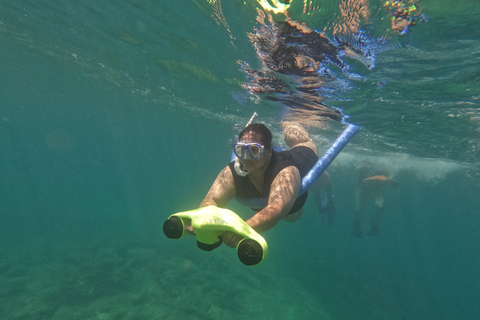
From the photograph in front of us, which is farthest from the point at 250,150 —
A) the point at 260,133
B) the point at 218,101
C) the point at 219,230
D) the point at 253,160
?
the point at 218,101

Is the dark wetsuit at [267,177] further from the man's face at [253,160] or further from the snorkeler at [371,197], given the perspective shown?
the snorkeler at [371,197]

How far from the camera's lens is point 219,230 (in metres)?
2.16

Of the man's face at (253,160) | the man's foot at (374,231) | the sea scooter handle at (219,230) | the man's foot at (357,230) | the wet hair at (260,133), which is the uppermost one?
the wet hair at (260,133)

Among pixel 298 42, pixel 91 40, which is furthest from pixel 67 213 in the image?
pixel 298 42

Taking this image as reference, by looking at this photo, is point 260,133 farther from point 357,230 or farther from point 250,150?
point 357,230

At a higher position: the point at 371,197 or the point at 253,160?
the point at 371,197

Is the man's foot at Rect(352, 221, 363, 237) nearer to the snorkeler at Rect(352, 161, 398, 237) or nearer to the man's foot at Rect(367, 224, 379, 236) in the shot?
the snorkeler at Rect(352, 161, 398, 237)

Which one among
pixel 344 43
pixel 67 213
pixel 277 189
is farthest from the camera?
pixel 67 213

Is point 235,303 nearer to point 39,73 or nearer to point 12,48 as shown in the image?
point 12,48

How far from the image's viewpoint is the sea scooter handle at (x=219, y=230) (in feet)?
5.98

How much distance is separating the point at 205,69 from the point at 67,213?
27369mm

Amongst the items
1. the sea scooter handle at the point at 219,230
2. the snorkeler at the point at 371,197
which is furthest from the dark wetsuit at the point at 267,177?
the snorkeler at the point at 371,197

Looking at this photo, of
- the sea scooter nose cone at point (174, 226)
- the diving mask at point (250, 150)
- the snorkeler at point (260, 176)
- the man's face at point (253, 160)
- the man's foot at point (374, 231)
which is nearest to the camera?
the sea scooter nose cone at point (174, 226)

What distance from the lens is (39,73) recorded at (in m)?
25.8
